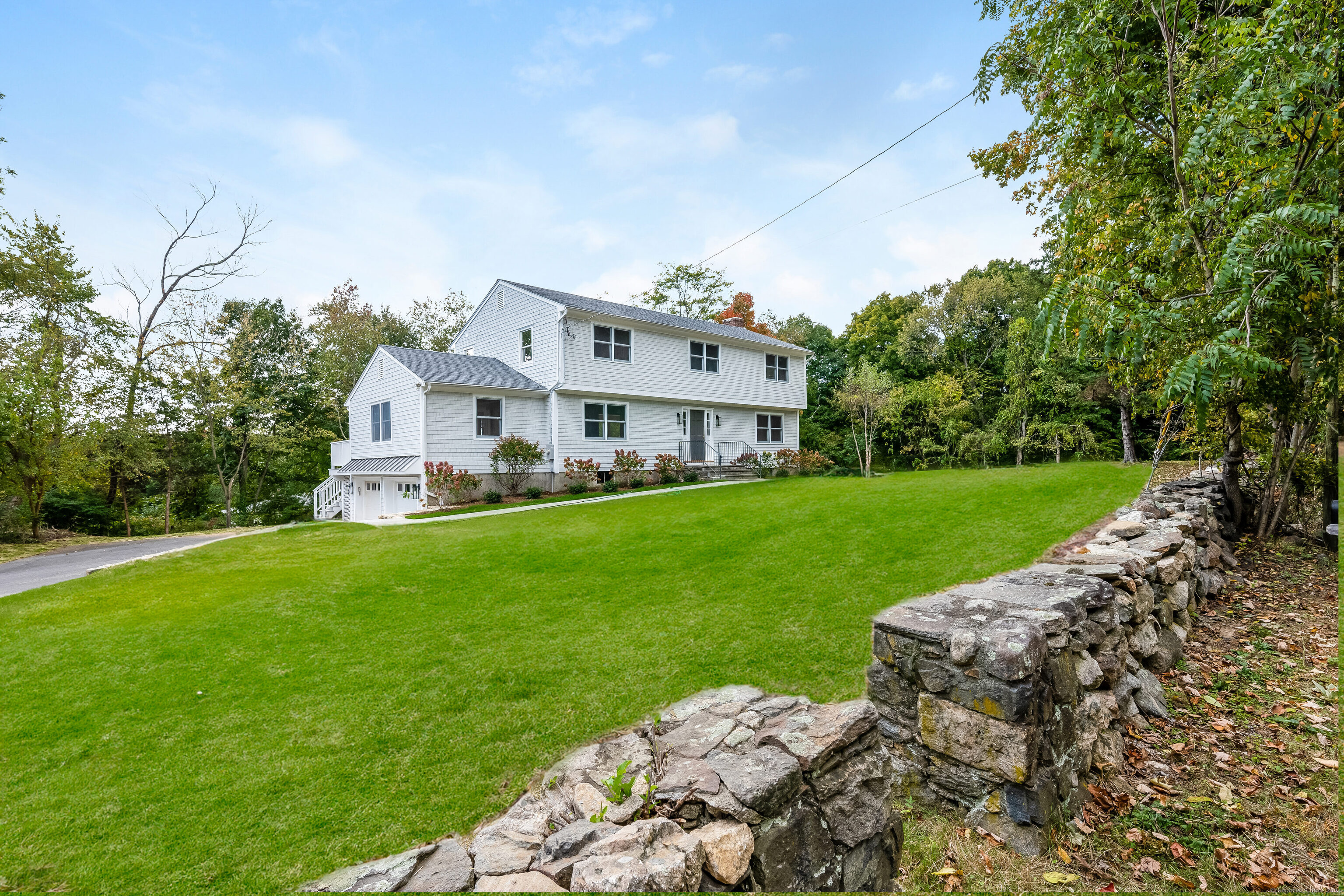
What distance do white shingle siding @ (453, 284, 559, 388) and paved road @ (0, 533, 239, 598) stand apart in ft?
30.9

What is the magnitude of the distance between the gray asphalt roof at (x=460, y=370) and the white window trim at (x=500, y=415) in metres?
0.43

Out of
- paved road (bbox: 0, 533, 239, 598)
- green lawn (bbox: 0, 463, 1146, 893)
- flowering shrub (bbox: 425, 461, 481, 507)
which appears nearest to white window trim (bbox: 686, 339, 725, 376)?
flowering shrub (bbox: 425, 461, 481, 507)

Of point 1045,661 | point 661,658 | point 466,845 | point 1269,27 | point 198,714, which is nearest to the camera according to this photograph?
point 466,845

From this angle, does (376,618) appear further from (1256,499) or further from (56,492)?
(56,492)

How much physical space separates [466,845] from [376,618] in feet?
13.5

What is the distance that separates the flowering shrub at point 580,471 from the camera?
17.2m

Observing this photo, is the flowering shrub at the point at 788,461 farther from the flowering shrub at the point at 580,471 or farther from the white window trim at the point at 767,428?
the flowering shrub at the point at 580,471

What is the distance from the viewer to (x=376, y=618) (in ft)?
19.1

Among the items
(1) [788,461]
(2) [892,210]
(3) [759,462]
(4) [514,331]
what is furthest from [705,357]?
(2) [892,210]

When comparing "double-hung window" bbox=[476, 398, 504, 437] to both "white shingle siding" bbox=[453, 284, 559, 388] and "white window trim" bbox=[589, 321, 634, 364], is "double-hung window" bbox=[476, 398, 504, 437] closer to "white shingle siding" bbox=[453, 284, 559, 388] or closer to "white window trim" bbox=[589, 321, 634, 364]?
"white shingle siding" bbox=[453, 284, 559, 388]

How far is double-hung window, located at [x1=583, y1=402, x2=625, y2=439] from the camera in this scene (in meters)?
18.1

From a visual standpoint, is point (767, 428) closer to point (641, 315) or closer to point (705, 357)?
point (705, 357)

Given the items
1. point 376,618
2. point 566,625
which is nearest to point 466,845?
point 566,625

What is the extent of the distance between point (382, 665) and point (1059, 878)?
4711 millimetres
